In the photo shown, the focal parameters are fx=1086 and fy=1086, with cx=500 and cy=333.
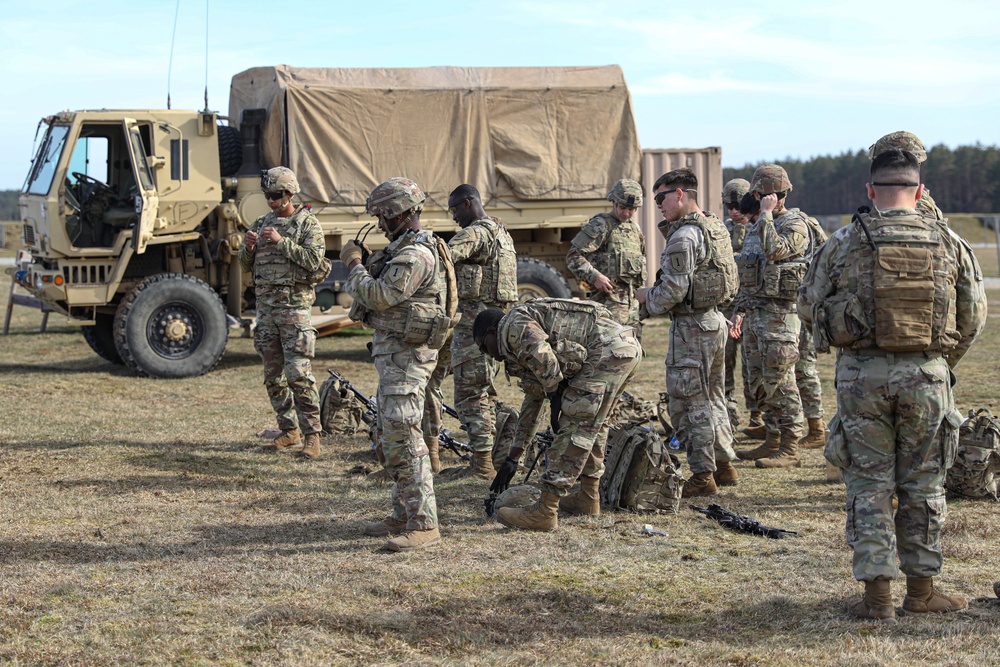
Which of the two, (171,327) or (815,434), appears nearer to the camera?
(815,434)

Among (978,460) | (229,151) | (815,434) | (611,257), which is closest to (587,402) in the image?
(978,460)

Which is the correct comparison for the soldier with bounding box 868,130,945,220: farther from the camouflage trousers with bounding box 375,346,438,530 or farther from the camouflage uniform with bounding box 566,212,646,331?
the camouflage uniform with bounding box 566,212,646,331

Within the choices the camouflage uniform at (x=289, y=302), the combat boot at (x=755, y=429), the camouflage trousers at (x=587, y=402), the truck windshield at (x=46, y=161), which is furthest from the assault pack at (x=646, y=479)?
the truck windshield at (x=46, y=161)

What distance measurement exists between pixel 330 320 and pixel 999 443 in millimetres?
8984

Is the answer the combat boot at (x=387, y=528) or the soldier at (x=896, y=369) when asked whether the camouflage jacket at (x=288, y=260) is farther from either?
the soldier at (x=896, y=369)

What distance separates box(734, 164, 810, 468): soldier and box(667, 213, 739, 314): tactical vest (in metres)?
0.95

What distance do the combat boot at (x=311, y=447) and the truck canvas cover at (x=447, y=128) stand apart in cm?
508

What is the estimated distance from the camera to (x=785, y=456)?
7.58m

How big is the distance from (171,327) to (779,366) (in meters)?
6.79

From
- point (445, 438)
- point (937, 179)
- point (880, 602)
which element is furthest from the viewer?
point (937, 179)

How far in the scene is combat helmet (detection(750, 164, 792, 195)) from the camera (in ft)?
24.2

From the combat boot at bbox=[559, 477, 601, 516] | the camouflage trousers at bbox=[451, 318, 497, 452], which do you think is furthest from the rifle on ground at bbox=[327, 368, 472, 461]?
the combat boot at bbox=[559, 477, 601, 516]

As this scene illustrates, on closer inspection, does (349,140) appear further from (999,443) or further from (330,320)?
(999,443)

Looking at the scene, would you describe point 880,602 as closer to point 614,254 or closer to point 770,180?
point 770,180
